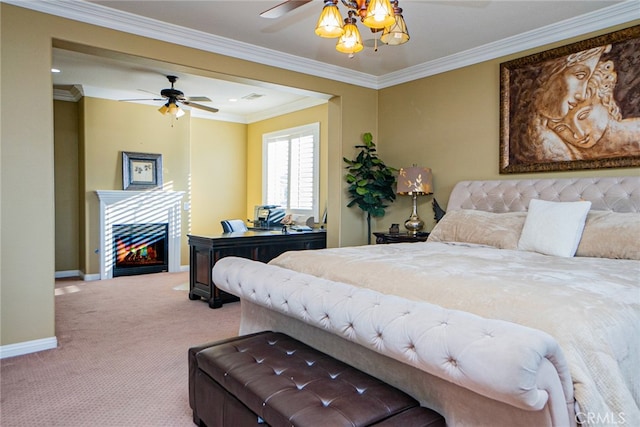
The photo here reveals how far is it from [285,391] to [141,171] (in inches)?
235

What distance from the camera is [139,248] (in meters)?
6.82

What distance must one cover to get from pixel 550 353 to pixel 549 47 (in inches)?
141

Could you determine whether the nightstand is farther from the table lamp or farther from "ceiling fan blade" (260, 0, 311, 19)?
"ceiling fan blade" (260, 0, 311, 19)

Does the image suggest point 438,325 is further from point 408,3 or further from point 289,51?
point 289,51

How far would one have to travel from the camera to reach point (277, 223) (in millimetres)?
6418

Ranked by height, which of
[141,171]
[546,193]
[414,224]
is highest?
[141,171]

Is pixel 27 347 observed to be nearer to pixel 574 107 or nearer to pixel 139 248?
pixel 139 248

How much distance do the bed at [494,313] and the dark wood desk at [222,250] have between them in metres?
1.81

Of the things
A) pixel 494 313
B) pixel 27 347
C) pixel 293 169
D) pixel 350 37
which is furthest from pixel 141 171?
pixel 494 313

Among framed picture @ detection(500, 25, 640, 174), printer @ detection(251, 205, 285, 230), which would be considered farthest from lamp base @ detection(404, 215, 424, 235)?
printer @ detection(251, 205, 285, 230)

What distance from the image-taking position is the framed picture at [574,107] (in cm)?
336

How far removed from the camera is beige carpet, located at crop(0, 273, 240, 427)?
2352mm

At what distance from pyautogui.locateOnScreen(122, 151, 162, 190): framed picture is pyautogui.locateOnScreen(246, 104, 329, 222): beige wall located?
187cm

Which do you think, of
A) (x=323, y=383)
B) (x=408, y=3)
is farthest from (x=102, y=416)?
(x=408, y=3)
